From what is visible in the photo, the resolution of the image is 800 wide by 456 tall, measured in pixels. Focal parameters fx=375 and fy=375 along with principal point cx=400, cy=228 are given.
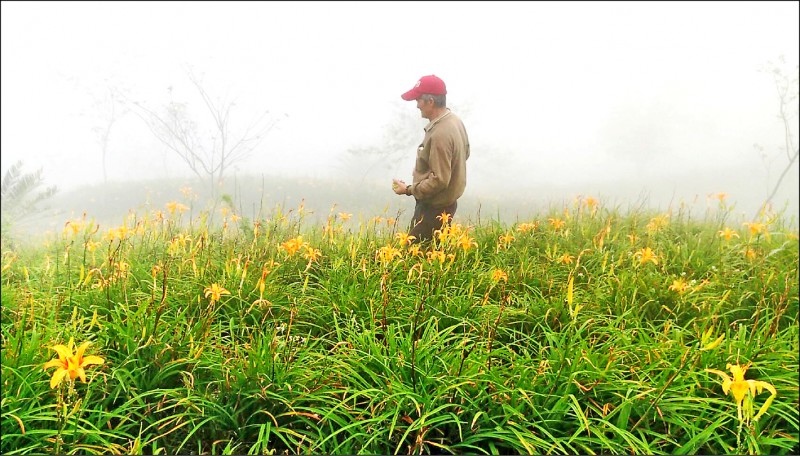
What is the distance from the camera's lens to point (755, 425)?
1.46 meters

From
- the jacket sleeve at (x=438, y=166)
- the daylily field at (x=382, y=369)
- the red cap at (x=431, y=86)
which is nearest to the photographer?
the daylily field at (x=382, y=369)

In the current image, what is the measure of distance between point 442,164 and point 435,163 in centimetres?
6

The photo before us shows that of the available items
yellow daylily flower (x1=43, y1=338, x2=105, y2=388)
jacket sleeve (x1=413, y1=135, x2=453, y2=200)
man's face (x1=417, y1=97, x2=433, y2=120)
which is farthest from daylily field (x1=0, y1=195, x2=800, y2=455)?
man's face (x1=417, y1=97, x2=433, y2=120)

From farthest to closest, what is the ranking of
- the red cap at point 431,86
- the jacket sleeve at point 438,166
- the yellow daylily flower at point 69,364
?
the red cap at point 431,86
the jacket sleeve at point 438,166
the yellow daylily flower at point 69,364

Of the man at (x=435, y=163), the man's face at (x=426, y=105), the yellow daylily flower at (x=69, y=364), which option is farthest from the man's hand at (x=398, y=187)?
the yellow daylily flower at (x=69, y=364)

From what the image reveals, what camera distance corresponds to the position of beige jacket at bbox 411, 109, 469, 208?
3146mm

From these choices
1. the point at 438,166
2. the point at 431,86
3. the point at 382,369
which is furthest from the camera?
the point at 431,86

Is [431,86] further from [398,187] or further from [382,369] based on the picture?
[382,369]

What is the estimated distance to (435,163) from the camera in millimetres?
3156

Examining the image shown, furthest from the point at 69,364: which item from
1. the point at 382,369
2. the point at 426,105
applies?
the point at 426,105

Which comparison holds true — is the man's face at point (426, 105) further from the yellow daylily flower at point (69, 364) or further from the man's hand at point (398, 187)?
the yellow daylily flower at point (69, 364)

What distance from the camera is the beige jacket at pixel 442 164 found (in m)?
3.15

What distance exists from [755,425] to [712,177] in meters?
19.8

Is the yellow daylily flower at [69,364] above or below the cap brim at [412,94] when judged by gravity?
below
